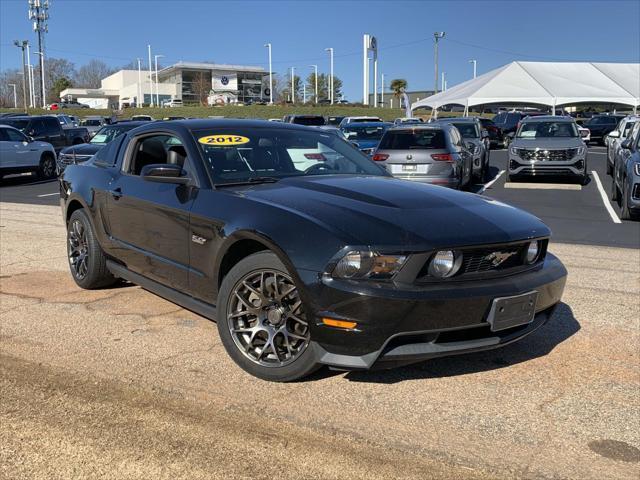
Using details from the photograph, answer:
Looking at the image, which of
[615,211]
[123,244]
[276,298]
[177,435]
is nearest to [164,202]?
[123,244]

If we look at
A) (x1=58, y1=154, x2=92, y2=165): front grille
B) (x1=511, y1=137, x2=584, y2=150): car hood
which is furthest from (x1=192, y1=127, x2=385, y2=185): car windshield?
(x1=58, y1=154, x2=92, y2=165): front grille

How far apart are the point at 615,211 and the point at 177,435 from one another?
11.3 metres

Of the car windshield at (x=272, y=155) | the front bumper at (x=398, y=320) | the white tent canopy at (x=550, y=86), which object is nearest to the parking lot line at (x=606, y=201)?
the car windshield at (x=272, y=155)

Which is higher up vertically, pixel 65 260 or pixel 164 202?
pixel 164 202

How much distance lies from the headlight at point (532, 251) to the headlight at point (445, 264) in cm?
64

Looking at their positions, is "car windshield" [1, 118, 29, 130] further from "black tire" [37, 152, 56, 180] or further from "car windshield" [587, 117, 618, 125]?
"car windshield" [587, 117, 618, 125]

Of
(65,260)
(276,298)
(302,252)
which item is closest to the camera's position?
(302,252)

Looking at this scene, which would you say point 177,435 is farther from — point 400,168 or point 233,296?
point 400,168

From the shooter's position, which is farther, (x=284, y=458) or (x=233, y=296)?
(x=233, y=296)

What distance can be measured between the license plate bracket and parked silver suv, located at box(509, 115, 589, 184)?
43.7 feet

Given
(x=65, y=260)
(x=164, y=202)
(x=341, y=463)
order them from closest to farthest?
(x=341, y=463) < (x=164, y=202) < (x=65, y=260)

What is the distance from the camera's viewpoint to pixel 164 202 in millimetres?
4785

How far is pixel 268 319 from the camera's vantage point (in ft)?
12.8

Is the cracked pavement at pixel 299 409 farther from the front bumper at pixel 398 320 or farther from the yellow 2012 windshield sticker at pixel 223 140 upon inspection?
the yellow 2012 windshield sticker at pixel 223 140
